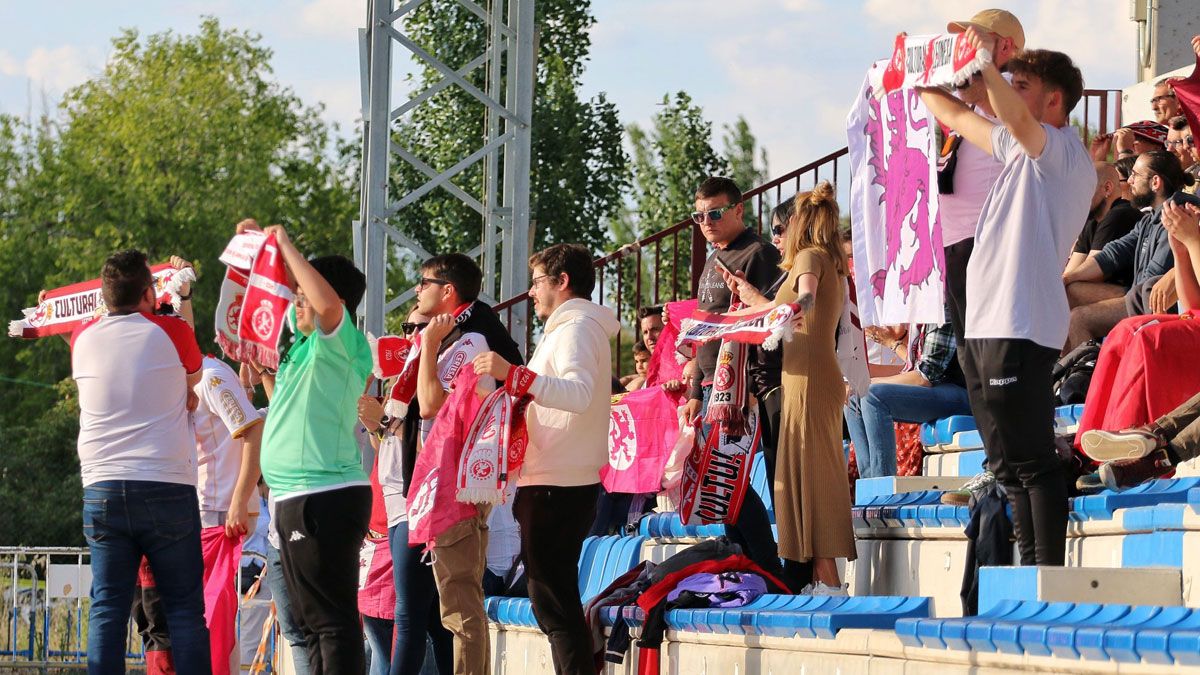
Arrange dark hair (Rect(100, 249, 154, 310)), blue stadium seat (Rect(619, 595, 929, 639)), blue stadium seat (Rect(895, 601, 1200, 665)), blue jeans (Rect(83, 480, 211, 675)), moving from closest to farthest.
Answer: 1. blue stadium seat (Rect(895, 601, 1200, 665))
2. blue stadium seat (Rect(619, 595, 929, 639))
3. blue jeans (Rect(83, 480, 211, 675))
4. dark hair (Rect(100, 249, 154, 310))

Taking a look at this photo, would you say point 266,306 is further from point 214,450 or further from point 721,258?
point 721,258

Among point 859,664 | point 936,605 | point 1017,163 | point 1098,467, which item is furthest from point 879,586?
point 1017,163

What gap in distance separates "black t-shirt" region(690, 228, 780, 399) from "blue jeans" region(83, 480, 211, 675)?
2.41 meters

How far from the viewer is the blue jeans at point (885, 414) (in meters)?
8.04

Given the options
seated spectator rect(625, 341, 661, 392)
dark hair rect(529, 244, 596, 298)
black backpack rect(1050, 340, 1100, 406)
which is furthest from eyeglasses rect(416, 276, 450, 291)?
seated spectator rect(625, 341, 661, 392)

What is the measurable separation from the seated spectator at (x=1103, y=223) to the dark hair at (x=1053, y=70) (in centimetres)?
312

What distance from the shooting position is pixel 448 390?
695 centimetres

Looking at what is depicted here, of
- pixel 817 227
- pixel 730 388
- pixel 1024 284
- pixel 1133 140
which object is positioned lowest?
pixel 730 388

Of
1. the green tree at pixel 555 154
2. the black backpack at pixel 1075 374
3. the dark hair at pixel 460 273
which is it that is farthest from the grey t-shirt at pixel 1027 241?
the green tree at pixel 555 154

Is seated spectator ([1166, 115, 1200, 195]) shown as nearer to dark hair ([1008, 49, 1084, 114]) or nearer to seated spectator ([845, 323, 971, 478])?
seated spectator ([845, 323, 971, 478])

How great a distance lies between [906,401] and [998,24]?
3118mm

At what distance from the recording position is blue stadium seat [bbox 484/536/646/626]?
8.11m

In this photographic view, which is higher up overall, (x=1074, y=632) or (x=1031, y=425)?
(x=1031, y=425)

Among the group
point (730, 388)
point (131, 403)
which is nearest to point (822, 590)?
point (730, 388)
